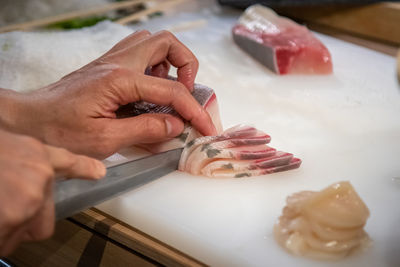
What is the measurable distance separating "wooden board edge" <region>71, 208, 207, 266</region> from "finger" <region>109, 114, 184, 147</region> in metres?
0.24

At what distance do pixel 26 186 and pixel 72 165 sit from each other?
158 millimetres

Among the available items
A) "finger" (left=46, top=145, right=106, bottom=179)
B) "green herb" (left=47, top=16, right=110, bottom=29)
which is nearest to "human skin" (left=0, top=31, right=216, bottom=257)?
Result: "finger" (left=46, top=145, right=106, bottom=179)

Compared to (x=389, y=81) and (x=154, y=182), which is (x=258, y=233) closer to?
(x=154, y=182)

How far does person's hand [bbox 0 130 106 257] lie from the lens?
91 cm

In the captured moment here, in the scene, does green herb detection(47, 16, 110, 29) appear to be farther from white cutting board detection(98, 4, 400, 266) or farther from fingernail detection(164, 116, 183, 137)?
fingernail detection(164, 116, 183, 137)

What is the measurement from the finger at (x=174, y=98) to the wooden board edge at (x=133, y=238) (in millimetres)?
402

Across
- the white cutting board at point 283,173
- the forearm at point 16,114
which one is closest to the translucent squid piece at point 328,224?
the white cutting board at point 283,173

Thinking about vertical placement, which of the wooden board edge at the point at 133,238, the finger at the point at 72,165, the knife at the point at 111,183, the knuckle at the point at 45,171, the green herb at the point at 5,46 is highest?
the knuckle at the point at 45,171

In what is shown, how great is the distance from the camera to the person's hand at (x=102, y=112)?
1463mm

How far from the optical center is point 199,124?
5.16 ft

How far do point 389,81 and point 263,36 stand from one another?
702 mm

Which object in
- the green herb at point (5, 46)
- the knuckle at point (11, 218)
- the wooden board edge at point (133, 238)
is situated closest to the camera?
the knuckle at point (11, 218)

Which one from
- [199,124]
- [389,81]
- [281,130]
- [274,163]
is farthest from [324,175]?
[389,81]

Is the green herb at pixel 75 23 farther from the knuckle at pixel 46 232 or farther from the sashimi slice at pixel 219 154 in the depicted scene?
the knuckle at pixel 46 232
